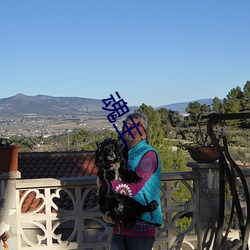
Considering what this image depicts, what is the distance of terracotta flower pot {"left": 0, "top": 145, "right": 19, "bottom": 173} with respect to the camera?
3.26m

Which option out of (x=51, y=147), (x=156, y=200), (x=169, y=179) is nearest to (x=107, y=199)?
(x=156, y=200)

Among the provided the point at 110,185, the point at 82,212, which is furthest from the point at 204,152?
the point at 110,185

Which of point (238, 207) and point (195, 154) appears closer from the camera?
point (238, 207)

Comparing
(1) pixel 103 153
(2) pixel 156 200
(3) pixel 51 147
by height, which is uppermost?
(1) pixel 103 153

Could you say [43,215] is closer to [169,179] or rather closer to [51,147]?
[169,179]

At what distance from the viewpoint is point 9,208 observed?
11.0ft

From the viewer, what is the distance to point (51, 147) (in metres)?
32.4

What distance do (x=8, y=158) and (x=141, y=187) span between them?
4.87 feet

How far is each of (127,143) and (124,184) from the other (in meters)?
0.29

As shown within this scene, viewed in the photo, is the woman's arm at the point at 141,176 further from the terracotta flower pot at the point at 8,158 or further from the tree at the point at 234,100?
the tree at the point at 234,100

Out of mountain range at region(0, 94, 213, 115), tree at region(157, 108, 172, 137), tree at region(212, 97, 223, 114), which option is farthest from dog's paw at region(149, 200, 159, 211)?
tree at region(157, 108, 172, 137)

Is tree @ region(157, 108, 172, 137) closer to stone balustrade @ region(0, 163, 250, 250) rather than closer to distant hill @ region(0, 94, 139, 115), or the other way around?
distant hill @ region(0, 94, 139, 115)

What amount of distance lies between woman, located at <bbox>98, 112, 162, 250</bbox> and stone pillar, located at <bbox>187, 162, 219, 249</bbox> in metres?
1.27

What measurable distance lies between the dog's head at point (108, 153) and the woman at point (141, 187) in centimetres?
9
